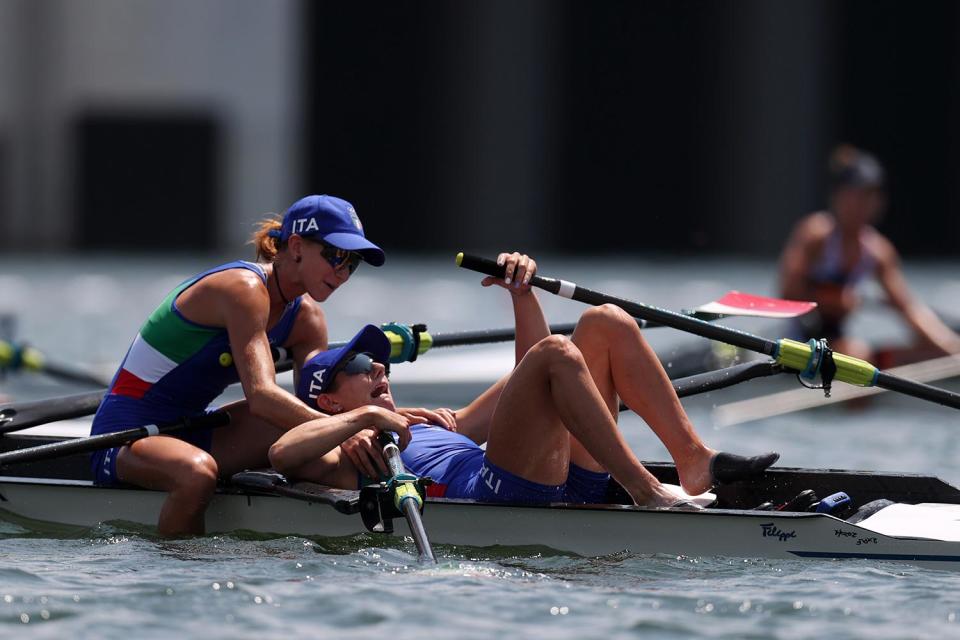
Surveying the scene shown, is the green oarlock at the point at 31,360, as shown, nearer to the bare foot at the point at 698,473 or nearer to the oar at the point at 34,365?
the oar at the point at 34,365

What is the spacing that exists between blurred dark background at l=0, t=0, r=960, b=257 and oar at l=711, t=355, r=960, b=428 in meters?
18.3

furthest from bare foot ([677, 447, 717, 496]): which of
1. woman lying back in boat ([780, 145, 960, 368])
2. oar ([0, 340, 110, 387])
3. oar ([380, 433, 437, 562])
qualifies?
oar ([0, 340, 110, 387])

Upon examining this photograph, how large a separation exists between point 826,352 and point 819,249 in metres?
5.14

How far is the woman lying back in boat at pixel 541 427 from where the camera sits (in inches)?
244

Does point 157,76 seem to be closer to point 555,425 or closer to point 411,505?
point 555,425

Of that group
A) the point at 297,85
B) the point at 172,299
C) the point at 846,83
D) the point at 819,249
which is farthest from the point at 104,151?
the point at 172,299

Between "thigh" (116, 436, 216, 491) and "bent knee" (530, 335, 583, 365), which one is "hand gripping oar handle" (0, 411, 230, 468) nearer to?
"thigh" (116, 436, 216, 491)

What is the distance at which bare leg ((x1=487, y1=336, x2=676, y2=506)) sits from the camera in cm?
614

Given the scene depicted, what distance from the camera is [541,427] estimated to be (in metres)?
6.23

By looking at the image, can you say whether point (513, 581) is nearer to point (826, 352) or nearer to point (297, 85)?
point (826, 352)

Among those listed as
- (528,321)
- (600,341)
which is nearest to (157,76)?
(528,321)

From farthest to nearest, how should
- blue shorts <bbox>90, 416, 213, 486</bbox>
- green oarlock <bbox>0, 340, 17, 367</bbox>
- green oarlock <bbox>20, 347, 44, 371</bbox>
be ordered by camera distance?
green oarlock <bbox>0, 340, 17, 367</bbox> → green oarlock <bbox>20, 347, 44, 371</bbox> → blue shorts <bbox>90, 416, 213, 486</bbox>

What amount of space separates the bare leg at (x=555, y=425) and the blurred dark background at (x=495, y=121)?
22682 mm

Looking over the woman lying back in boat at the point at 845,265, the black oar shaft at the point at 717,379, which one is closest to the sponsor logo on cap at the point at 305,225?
the black oar shaft at the point at 717,379
